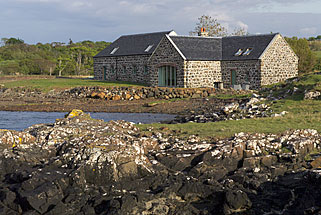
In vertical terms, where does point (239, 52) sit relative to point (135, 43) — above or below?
below

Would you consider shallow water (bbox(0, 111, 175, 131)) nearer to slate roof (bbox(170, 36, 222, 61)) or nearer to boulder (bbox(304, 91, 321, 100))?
boulder (bbox(304, 91, 321, 100))

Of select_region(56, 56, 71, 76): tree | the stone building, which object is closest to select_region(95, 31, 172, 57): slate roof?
the stone building

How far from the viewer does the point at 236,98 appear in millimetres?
33219

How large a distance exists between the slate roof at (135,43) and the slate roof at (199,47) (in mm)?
4437

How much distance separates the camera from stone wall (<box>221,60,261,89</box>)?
39.3m

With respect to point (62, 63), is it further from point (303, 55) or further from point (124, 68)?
point (303, 55)

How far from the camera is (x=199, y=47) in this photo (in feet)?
138

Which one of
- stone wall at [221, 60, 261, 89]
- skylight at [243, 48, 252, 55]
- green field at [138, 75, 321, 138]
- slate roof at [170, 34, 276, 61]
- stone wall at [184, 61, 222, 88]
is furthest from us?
skylight at [243, 48, 252, 55]

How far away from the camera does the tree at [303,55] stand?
4685 cm

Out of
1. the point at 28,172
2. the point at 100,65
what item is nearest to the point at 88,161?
the point at 28,172

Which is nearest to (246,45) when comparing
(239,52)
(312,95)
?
(239,52)

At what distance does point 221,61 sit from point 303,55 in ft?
36.9

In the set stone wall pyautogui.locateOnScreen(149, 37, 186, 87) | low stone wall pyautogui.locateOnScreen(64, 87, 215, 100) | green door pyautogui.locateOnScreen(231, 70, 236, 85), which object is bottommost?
low stone wall pyautogui.locateOnScreen(64, 87, 215, 100)

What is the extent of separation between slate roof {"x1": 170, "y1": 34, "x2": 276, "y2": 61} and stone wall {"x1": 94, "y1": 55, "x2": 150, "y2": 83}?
5490 millimetres
